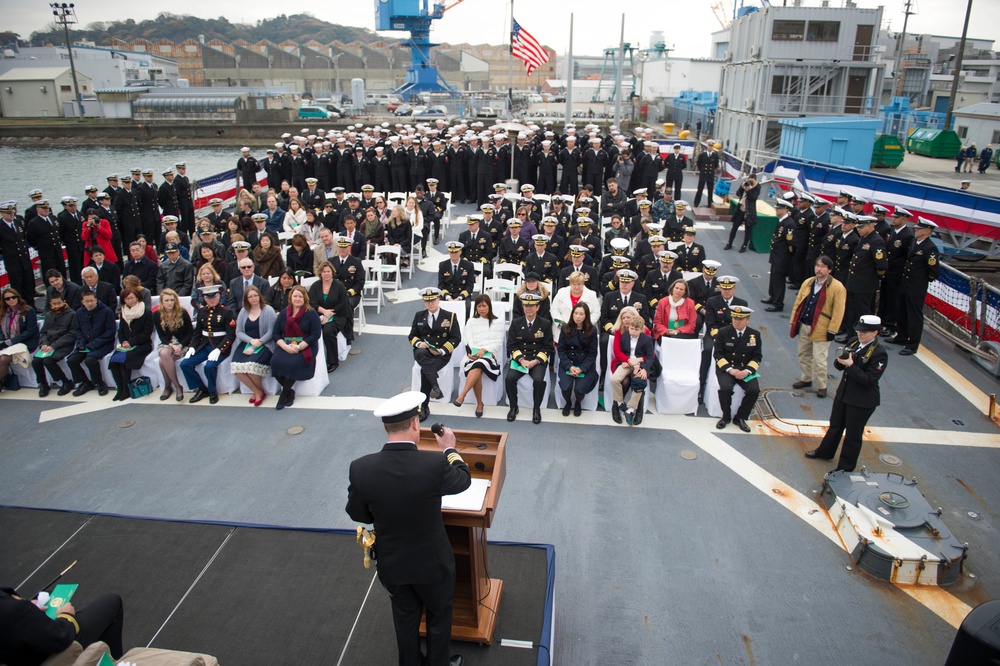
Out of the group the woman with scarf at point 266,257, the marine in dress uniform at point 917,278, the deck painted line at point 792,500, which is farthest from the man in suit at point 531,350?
the marine in dress uniform at point 917,278

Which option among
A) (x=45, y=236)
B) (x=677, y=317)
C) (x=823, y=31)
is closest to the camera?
(x=677, y=317)

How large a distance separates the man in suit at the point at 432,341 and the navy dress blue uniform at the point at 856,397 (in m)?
3.82

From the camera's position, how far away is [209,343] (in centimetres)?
733

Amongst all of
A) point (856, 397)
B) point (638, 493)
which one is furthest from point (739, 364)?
point (638, 493)

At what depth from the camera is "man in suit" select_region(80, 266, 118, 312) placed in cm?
759

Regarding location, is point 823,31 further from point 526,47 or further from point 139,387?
point 139,387

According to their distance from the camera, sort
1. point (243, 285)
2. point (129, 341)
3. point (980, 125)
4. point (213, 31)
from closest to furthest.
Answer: point (129, 341), point (243, 285), point (980, 125), point (213, 31)

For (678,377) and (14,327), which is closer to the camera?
(678,377)

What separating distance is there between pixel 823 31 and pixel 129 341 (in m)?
27.3

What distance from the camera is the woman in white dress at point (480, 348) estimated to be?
685 centimetres

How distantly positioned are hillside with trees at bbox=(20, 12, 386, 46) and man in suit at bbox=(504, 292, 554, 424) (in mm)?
126228

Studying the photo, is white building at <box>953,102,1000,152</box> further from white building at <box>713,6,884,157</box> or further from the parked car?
the parked car

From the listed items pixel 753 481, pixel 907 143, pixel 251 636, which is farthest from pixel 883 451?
pixel 907 143

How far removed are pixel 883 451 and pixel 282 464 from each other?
5.69 m
